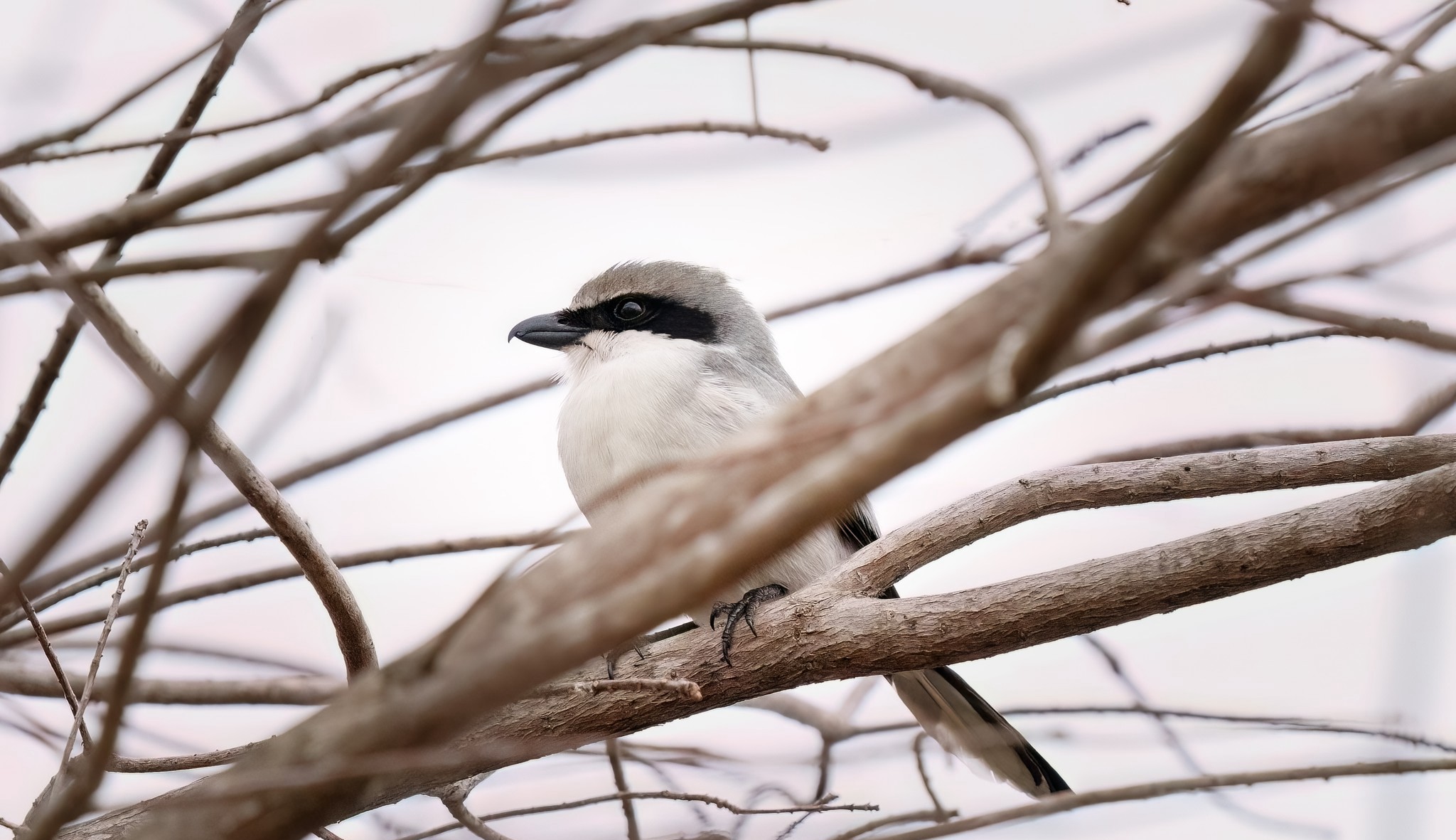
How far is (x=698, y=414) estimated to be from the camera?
12.5 ft

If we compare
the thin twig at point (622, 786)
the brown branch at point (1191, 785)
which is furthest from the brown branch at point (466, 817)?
the brown branch at point (1191, 785)

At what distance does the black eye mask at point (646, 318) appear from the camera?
4.44 metres

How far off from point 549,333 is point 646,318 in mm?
359

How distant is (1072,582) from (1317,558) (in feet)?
1.69

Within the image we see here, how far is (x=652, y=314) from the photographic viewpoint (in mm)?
4477

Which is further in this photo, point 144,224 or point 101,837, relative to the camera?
point 101,837

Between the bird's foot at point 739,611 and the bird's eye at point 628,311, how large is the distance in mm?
1447

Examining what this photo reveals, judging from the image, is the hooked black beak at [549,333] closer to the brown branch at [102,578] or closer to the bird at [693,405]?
the bird at [693,405]

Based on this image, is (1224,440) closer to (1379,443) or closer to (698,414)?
(1379,443)

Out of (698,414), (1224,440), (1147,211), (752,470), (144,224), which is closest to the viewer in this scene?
(1147,211)

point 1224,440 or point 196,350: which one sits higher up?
point 1224,440

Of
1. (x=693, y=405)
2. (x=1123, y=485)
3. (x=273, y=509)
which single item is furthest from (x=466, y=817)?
(x=1123, y=485)

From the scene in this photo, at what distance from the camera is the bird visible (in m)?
3.49

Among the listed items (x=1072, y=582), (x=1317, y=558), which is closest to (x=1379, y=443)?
(x=1317, y=558)
